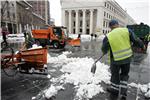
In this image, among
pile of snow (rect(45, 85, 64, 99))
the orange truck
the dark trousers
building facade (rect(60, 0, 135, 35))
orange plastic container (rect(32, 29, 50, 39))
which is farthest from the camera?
building facade (rect(60, 0, 135, 35))

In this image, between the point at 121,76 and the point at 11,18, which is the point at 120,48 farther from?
the point at 11,18

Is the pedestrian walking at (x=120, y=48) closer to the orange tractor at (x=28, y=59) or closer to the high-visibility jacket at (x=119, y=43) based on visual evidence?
the high-visibility jacket at (x=119, y=43)

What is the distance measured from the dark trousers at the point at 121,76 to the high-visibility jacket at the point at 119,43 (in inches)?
10.9

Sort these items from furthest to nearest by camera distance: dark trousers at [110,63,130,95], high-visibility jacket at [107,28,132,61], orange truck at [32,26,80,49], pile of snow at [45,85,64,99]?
orange truck at [32,26,80,49] → pile of snow at [45,85,64,99] → dark trousers at [110,63,130,95] → high-visibility jacket at [107,28,132,61]

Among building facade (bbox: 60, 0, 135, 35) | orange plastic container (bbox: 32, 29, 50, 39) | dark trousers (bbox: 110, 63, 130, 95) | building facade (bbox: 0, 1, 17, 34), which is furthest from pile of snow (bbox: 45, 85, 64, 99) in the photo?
building facade (bbox: 60, 0, 135, 35)

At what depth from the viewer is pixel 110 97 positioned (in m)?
4.07

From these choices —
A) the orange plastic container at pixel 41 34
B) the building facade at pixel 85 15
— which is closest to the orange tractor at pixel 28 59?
the orange plastic container at pixel 41 34

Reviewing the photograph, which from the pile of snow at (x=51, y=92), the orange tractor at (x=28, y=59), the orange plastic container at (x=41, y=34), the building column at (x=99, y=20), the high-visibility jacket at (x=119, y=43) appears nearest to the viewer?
the high-visibility jacket at (x=119, y=43)

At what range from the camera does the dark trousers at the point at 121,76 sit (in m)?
3.97

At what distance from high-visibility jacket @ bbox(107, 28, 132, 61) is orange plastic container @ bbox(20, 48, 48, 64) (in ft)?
8.13

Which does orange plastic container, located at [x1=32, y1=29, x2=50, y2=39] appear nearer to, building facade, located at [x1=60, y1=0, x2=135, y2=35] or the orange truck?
the orange truck

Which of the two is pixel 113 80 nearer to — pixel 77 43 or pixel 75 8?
pixel 77 43

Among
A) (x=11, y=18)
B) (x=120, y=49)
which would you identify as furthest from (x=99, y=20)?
(x=120, y=49)

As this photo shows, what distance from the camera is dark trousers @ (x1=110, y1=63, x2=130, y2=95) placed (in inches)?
156
